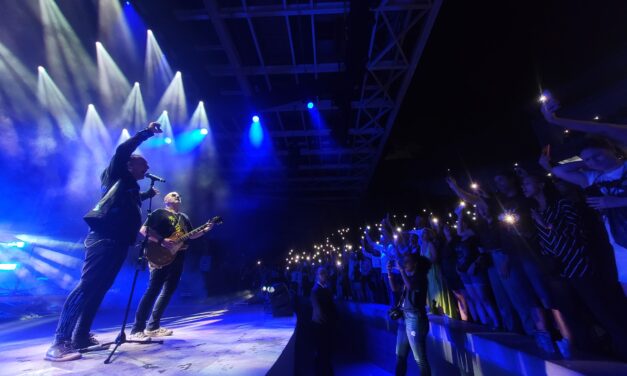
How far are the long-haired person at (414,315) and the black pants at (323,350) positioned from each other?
3.98ft

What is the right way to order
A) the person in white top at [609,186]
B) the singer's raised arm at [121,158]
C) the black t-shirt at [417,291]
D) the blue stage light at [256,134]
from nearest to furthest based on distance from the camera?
the person in white top at [609,186] → the singer's raised arm at [121,158] → the black t-shirt at [417,291] → the blue stage light at [256,134]

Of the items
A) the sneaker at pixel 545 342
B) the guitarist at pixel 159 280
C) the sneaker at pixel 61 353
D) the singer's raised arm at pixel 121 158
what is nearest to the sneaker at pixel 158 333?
the guitarist at pixel 159 280

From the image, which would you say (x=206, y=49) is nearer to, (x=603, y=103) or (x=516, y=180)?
(x=516, y=180)

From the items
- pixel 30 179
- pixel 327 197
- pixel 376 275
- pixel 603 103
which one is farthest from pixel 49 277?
pixel 603 103

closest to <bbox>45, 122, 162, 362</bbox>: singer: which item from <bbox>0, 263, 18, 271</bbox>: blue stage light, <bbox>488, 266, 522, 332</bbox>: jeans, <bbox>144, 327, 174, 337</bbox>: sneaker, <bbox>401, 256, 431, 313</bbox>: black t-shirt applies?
<bbox>144, 327, 174, 337</bbox>: sneaker

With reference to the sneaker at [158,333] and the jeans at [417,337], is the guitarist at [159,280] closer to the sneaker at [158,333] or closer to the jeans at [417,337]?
the sneaker at [158,333]

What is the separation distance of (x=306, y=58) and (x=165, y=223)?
231 inches

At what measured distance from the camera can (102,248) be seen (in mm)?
2455

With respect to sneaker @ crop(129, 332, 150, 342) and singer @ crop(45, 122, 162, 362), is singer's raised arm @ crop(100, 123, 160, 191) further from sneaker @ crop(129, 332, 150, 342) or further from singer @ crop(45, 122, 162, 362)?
sneaker @ crop(129, 332, 150, 342)

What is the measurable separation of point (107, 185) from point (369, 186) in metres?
12.4

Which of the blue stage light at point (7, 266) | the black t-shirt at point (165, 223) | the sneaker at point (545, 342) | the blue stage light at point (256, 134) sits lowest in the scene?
the sneaker at point (545, 342)

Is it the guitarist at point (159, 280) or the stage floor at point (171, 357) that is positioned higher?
the guitarist at point (159, 280)

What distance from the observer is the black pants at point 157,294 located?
3.10 metres

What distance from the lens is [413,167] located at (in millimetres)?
12492
